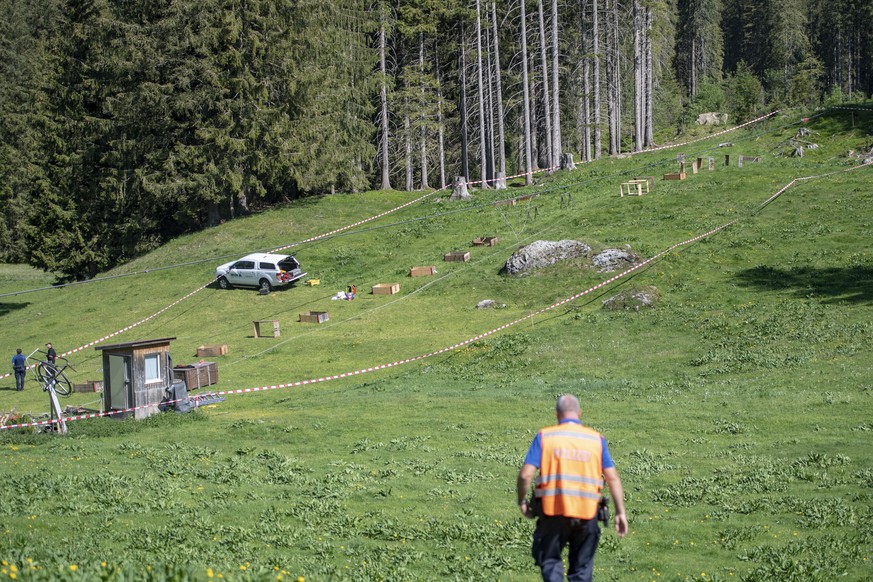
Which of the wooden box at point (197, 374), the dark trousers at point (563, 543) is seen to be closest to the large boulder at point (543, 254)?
the wooden box at point (197, 374)

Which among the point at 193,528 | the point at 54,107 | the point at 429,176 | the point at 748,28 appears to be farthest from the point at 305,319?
the point at 748,28

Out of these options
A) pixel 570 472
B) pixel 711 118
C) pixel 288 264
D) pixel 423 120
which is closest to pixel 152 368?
pixel 570 472

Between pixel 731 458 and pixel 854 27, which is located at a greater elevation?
pixel 854 27

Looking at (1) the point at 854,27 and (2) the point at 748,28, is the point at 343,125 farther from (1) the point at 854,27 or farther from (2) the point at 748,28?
(2) the point at 748,28

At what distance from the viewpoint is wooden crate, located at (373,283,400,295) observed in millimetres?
42166

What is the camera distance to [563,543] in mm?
8328

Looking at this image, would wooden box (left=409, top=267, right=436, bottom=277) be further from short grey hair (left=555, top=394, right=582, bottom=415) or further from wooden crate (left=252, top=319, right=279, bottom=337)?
short grey hair (left=555, top=394, right=582, bottom=415)

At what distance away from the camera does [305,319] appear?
4034 cm

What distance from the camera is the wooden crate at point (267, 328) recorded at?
38188mm

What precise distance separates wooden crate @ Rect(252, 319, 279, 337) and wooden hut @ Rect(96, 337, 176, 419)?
12826 mm

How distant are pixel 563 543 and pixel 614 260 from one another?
30646 mm

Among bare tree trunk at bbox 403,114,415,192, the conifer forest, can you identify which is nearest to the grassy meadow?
the conifer forest

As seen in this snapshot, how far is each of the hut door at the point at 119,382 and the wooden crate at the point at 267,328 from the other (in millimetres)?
13316

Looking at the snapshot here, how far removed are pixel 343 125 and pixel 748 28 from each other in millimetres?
89663
